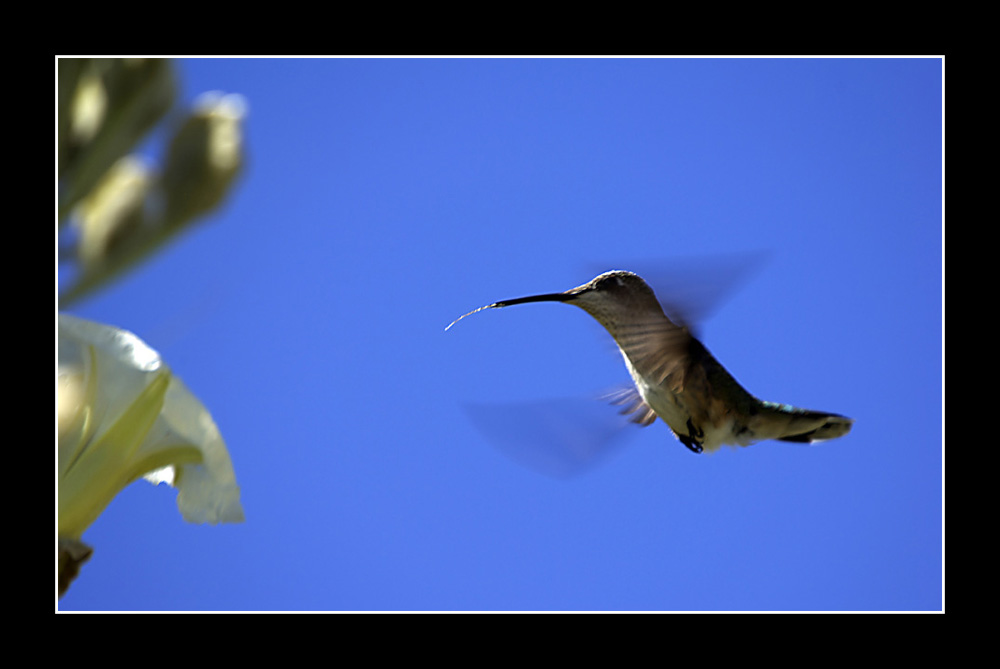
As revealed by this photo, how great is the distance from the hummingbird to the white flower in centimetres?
66

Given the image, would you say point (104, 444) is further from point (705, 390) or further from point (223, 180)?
point (705, 390)

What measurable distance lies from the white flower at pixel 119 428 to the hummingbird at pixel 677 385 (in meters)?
0.66

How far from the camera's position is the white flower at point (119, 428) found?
4.91ft

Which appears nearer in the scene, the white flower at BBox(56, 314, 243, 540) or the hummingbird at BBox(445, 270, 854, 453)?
the white flower at BBox(56, 314, 243, 540)

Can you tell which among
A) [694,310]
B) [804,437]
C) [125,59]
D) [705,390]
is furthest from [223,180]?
[804,437]

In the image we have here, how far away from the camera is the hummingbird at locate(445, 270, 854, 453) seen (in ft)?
6.82

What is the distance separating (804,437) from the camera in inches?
91.5

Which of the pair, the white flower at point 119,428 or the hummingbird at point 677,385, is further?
the hummingbird at point 677,385

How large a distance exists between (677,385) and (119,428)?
1263 millimetres

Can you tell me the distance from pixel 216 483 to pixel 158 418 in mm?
159

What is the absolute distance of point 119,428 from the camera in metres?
1.60

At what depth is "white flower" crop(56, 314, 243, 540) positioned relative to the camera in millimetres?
1497

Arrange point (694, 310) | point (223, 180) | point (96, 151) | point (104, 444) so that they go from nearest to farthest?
1. point (96, 151)
2. point (223, 180)
3. point (104, 444)
4. point (694, 310)

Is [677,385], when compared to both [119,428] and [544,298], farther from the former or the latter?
[119,428]
